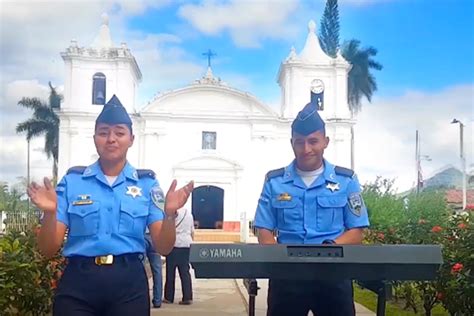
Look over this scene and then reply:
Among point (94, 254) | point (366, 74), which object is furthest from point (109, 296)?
point (366, 74)

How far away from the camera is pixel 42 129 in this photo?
32.9m

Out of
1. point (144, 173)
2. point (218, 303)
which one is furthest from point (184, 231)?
point (144, 173)

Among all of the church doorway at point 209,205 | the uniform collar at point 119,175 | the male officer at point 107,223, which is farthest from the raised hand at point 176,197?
the church doorway at point 209,205

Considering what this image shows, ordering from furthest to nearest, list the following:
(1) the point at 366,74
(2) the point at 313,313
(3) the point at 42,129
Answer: (3) the point at 42,129
(1) the point at 366,74
(2) the point at 313,313

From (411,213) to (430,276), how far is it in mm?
7608

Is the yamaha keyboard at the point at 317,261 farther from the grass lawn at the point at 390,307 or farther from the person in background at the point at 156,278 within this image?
the person in background at the point at 156,278

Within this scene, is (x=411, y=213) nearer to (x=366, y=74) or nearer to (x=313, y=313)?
(x=313, y=313)

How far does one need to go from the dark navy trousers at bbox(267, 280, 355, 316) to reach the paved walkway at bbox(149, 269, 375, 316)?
3236mm

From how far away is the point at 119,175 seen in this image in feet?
9.17

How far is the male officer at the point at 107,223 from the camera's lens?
259cm

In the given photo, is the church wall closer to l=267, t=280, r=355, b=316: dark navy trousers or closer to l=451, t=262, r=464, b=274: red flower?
l=451, t=262, r=464, b=274: red flower

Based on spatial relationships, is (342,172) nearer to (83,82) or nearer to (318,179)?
(318,179)

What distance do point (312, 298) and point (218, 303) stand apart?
5.38 m

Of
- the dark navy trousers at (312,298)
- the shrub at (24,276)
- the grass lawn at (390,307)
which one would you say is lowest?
the grass lawn at (390,307)
